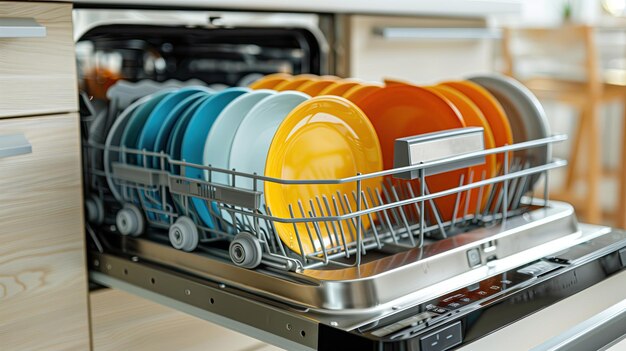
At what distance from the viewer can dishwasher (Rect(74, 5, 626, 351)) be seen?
0.74m

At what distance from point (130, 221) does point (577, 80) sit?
242 cm

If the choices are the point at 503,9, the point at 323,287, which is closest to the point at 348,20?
the point at 503,9

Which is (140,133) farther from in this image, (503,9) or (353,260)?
(503,9)

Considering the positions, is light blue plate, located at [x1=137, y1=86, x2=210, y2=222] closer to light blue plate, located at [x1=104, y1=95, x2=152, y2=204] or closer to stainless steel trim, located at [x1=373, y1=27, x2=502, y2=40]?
light blue plate, located at [x1=104, y1=95, x2=152, y2=204]

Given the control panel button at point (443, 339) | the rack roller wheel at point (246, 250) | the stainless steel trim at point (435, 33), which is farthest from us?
the stainless steel trim at point (435, 33)

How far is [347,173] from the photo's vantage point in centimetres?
96

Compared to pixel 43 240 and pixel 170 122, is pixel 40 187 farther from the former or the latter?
pixel 170 122

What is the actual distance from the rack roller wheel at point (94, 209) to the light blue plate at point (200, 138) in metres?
0.16

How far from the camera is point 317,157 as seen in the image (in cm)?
93

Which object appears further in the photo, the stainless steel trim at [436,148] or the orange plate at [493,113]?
the orange plate at [493,113]

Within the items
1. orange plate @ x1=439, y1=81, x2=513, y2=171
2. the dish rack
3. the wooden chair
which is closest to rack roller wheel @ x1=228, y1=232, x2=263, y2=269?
the dish rack

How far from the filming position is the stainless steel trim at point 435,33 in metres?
1.44

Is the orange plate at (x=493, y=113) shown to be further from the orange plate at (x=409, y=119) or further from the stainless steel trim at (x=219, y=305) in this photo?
the stainless steel trim at (x=219, y=305)

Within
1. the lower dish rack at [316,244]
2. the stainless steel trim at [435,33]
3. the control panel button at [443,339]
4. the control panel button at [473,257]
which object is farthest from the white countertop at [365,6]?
the control panel button at [443,339]
